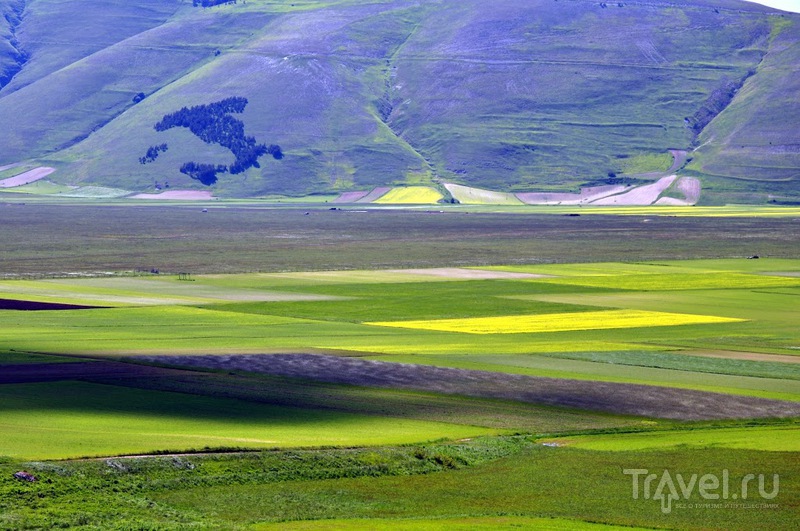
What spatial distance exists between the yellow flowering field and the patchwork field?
0.27 metres

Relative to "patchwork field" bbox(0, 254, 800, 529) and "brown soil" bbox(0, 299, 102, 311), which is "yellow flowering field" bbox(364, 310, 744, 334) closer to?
"patchwork field" bbox(0, 254, 800, 529)

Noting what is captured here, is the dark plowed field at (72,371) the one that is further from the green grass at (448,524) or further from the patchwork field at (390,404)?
the green grass at (448,524)

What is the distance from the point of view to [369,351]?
65.7 m

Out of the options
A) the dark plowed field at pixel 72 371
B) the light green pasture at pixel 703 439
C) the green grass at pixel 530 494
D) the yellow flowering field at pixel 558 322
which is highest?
the dark plowed field at pixel 72 371

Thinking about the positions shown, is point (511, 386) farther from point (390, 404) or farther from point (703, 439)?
point (703, 439)

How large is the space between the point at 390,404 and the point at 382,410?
118cm

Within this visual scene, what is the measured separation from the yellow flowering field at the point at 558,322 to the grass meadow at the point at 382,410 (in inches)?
12.5

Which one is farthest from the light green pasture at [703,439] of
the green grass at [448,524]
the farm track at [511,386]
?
the green grass at [448,524]

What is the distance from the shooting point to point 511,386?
184 ft

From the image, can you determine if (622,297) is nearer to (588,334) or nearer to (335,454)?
(588,334)

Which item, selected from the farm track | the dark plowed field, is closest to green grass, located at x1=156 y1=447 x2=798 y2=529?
the farm track

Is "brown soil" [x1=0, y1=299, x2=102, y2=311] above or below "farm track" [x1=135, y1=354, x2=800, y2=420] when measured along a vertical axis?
above

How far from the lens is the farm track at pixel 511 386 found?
2041 inches

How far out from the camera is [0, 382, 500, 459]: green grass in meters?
42.2
